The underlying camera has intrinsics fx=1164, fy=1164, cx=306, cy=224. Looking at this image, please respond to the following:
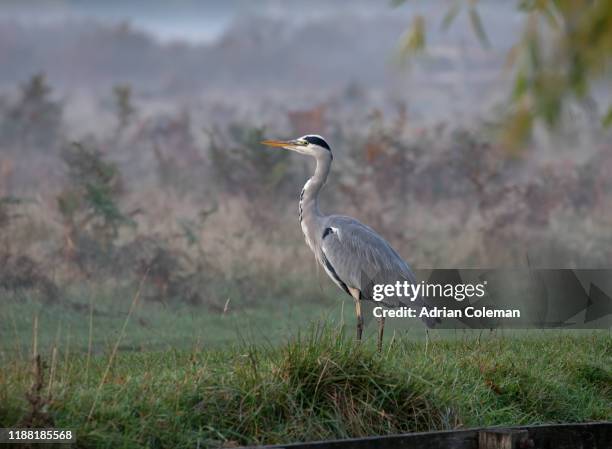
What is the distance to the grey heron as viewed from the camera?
34.6 ft

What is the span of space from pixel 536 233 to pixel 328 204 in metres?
4.20

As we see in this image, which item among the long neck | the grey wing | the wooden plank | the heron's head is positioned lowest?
the wooden plank

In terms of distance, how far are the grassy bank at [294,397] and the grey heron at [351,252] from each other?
6.60 feet

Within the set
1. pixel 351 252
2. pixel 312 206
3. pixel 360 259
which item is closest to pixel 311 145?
pixel 312 206

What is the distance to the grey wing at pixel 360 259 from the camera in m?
10.5

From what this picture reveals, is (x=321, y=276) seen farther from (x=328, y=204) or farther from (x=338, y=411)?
(x=338, y=411)

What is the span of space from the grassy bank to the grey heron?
2.01 meters

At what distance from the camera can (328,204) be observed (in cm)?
2286

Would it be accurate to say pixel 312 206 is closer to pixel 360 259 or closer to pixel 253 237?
pixel 360 259

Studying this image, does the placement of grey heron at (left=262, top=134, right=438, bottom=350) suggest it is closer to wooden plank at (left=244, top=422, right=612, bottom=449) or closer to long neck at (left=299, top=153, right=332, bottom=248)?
long neck at (left=299, top=153, right=332, bottom=248)

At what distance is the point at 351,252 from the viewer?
10.7m

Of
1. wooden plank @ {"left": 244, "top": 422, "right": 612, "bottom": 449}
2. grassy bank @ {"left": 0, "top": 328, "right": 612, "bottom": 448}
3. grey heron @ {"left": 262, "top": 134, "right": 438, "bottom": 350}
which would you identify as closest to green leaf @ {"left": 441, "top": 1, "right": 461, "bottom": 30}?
wooden plank @ {"left": 244, "top": 422, "right": 612, "bottom": 449}

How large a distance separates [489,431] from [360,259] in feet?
14.5

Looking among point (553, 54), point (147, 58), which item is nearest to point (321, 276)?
point (553, 54)
